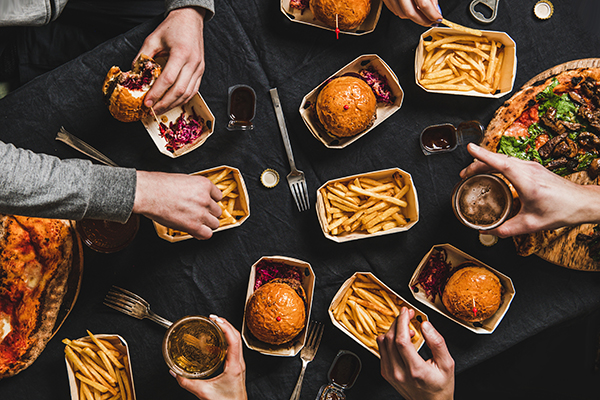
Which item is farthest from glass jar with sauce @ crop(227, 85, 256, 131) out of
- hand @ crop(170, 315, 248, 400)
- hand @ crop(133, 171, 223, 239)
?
hand @ crop(170, 315, 248, 400)

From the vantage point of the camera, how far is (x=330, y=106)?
2.55m

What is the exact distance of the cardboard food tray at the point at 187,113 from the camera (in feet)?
8.61

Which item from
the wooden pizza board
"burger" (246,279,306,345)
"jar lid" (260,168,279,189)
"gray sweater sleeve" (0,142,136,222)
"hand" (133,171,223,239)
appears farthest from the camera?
"jar lid" (260,168,279,189)

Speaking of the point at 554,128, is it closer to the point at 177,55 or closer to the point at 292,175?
the point at 292,175

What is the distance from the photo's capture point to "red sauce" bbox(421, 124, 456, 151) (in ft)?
9.46

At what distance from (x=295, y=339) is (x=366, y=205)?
44.1 inches

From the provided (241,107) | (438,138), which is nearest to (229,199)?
(241,107)

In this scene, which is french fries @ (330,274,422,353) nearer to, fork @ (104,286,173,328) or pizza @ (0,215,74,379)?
fork @ (104,286,173,328)

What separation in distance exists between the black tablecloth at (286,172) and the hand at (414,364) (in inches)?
13.2

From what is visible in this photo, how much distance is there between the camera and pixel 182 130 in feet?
9.02

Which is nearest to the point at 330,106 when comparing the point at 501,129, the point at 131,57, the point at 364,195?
the point at 364,195

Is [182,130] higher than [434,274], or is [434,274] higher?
[182,130]

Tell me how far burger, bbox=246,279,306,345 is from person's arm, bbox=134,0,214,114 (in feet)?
4.73

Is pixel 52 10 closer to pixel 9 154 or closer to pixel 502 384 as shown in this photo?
pixel 9 154
